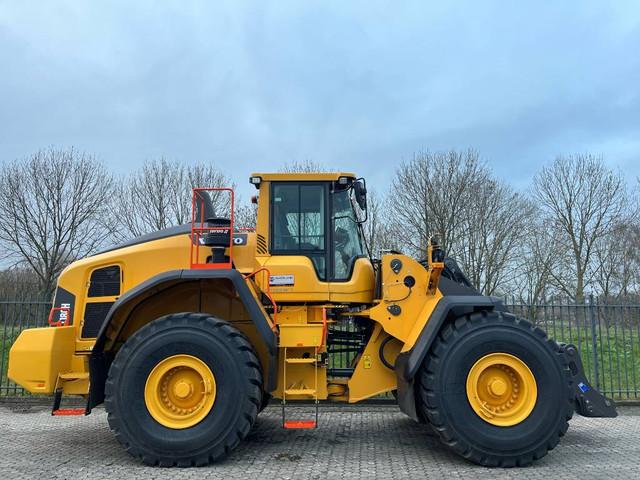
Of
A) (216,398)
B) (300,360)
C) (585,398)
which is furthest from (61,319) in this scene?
(585,398)

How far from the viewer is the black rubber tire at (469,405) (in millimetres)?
4859

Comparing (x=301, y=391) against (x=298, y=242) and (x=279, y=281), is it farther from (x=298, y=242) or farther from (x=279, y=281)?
(x=298, y=242)

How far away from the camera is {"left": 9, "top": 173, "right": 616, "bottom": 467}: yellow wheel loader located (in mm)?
4930

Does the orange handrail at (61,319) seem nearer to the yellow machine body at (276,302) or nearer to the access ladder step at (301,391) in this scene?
the yellow machine body at (276,302)

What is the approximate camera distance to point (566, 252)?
2475 cm

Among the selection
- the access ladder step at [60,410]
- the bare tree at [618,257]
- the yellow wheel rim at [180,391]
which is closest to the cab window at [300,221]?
the yellow wheel rim at [180,391]

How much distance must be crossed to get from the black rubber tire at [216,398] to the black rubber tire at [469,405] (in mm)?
1827

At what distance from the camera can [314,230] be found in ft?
19.2

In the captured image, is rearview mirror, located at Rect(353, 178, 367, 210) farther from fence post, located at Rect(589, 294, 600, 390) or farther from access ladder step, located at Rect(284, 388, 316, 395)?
fence post, located at Rect(589, 294, 600, 390)

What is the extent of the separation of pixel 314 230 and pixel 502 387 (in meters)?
2.65

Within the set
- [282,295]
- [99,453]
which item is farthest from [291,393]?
[99,453]

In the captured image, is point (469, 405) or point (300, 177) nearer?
point (469, 405)

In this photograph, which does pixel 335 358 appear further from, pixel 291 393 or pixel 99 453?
pixel 99 453

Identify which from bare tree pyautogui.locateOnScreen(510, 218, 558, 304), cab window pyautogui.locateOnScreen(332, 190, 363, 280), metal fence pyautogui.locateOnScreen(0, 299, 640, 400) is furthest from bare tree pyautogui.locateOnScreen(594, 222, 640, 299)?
cab window pyautogui.locateOnScreen(332, 190, 363, 280)
